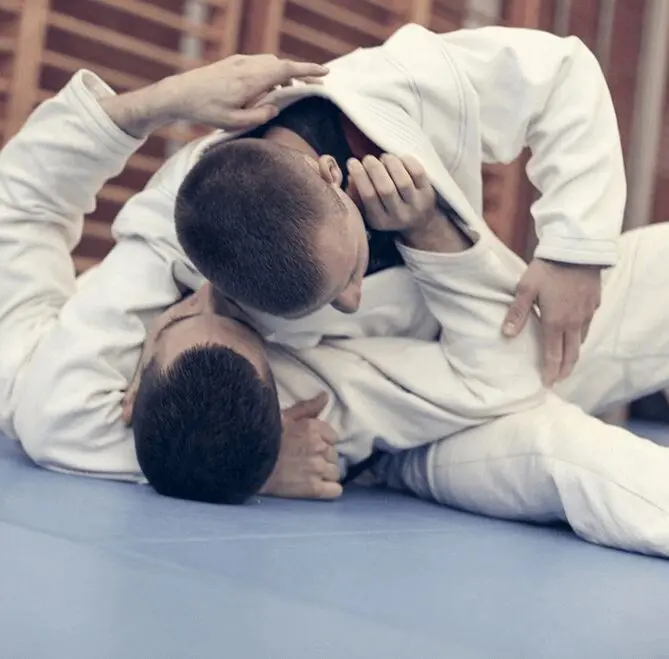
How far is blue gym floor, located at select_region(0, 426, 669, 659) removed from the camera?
1.77 ft

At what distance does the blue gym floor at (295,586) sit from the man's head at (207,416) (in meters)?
0.03

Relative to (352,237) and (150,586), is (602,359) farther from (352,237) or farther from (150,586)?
(150,586)

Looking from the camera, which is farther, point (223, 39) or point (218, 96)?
point (223, 39)

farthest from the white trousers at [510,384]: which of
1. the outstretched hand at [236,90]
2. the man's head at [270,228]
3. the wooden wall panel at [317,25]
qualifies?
the wooden wall panel at [317,25]

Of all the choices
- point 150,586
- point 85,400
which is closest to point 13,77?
point 85,400

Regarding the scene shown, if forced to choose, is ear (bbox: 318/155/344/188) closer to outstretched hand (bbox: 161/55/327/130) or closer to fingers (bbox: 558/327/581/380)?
outstretched hand (bbox: 161/55/327/130)

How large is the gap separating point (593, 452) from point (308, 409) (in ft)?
1.18

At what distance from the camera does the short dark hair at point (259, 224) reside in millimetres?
928

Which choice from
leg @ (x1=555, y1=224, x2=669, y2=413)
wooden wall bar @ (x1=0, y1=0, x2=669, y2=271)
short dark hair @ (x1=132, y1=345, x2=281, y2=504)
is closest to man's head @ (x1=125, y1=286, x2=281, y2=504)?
short dark hair @ (x1=132, y1=345, x2=281, y2=504)

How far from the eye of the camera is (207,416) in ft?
3.14

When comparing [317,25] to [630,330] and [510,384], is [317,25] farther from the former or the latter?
[510,384]

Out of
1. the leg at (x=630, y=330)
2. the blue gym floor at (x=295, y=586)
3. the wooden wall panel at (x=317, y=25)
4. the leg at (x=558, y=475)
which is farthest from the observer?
the wooden wall panel at (x=317, y=25)

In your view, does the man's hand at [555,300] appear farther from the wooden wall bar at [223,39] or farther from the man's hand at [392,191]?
the wooden wall bar at [223,39]

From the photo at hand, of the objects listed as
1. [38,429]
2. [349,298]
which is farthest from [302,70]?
[38,429]
